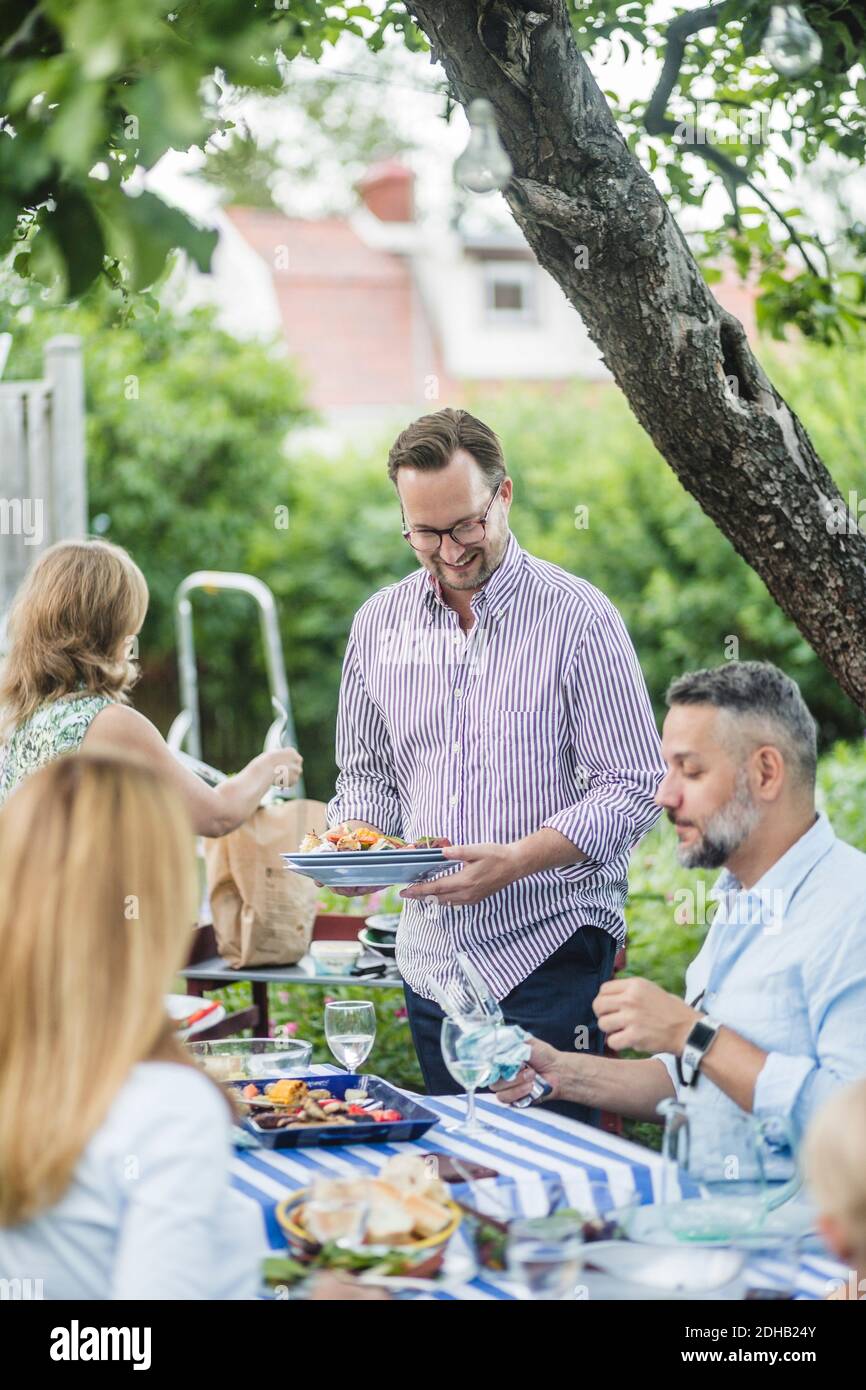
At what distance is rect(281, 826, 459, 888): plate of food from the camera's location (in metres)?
3.10

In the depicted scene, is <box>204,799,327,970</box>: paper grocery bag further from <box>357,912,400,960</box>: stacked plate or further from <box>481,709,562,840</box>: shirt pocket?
<box>481,709,562,840</box>: shirt pocket

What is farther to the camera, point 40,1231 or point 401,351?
point 401,351

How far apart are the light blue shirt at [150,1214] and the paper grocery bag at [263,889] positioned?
9.17 ft

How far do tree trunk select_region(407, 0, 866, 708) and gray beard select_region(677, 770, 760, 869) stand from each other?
1063 mm

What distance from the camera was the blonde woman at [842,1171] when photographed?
1.42 meters

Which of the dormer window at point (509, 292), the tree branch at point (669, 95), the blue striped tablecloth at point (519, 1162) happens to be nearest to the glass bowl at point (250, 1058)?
the blue striped tablecloth at point (519, 1162)

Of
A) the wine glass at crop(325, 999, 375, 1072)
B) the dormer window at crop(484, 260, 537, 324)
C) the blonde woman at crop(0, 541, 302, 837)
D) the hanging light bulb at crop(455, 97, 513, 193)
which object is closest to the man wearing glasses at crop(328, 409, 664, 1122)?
the wine glass at crop(325, 999, 375, 1072)

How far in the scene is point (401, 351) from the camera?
86.3 ft

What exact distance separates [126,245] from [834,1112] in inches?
51.6

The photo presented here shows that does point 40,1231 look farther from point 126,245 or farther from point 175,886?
point 126,245

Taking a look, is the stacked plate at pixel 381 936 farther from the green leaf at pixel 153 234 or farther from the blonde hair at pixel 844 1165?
the blonde hair at pixel 844 1165

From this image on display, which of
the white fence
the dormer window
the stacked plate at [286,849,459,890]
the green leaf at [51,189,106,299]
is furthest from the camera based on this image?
the dormer window

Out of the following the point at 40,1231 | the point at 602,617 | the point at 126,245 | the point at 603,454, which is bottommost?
the point at 40,1231
